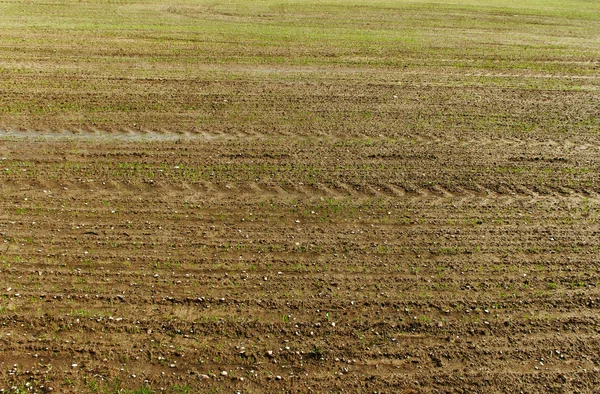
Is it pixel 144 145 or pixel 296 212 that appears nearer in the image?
pixel 296 212

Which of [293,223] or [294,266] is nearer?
[294,266]

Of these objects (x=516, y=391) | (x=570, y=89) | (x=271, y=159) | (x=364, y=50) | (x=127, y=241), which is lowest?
(x=516, y=391)

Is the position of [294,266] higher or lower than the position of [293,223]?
lower

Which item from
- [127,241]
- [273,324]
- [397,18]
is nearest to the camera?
[273,324]

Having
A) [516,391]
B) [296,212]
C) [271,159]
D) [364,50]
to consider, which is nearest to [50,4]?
[364,50]

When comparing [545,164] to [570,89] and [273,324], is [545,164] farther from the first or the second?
[273,324]


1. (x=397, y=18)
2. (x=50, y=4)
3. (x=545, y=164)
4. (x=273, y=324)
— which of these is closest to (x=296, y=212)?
(x=273, y=324)

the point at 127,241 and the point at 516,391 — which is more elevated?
the point at 127,241

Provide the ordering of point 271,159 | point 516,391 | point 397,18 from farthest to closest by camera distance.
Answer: point 397,18
point 271,159
point 516,391
